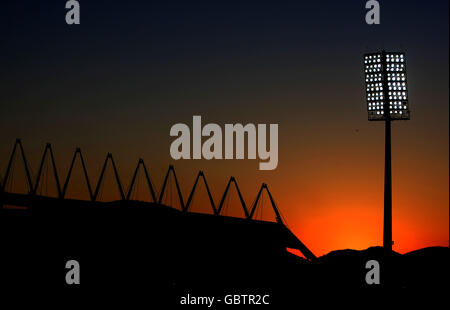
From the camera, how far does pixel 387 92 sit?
234 ft

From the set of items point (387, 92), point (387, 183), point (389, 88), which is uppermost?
point (389, 88)

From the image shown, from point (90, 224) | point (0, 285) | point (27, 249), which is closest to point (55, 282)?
point (0, 285)

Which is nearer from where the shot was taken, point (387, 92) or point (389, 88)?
point (387, 92)

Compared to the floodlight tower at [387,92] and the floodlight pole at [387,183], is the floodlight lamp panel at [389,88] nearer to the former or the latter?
the floodlight tower at [387,92]

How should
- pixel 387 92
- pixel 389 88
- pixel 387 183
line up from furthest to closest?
pixel 389 88 < pixel 387 92 < pixel 387 183

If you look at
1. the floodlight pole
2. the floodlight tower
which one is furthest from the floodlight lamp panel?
the floodlight pole

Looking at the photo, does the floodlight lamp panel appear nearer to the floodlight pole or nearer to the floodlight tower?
the floodlight tower

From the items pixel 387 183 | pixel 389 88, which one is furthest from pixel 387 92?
pixel 387 183

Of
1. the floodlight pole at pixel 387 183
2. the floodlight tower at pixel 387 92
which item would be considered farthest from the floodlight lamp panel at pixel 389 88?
the floodlight pole at pixel 387 183

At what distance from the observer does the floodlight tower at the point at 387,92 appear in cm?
7088

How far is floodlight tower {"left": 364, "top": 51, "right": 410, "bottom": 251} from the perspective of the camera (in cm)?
7088

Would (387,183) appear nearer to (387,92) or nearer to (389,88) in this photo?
(387,92)
